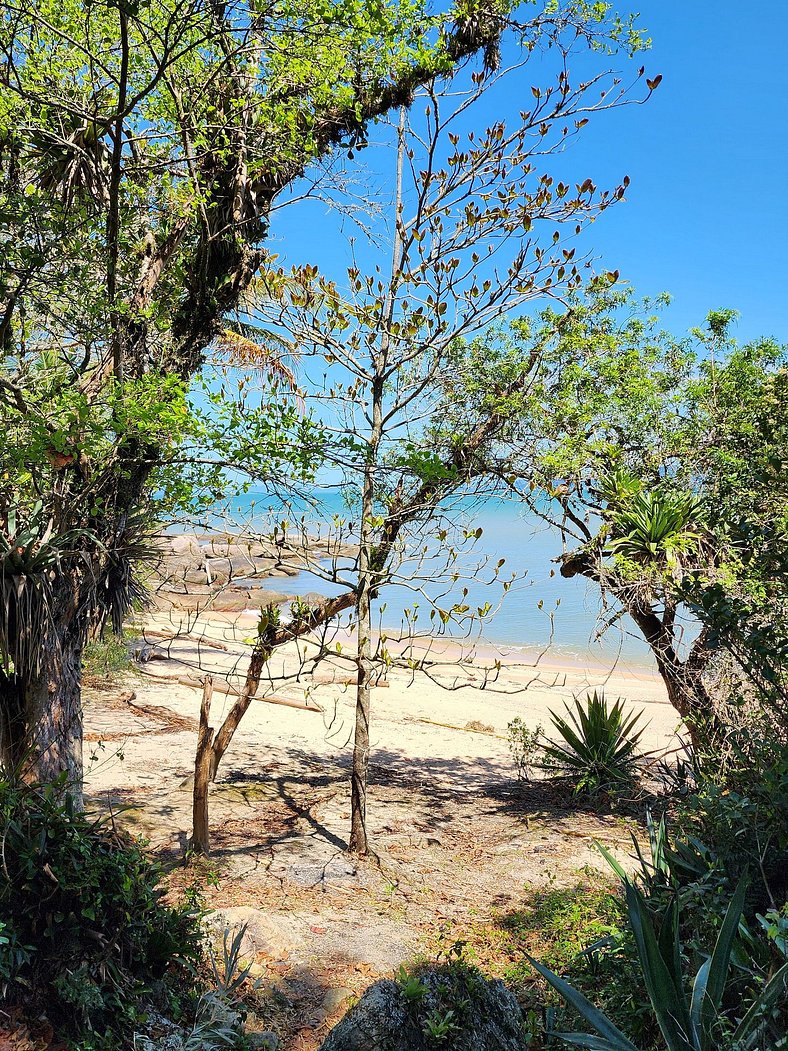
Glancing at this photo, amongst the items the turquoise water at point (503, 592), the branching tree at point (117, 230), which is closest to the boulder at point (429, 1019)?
the turquoise water at point (503, 592)

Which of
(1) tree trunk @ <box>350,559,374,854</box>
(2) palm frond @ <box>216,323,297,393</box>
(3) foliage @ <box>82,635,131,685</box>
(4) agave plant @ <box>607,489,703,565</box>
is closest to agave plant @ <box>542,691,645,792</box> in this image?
(4) agave plant @ <box>607,489,703,565</box>

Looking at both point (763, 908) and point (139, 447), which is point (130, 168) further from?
point (763, 908)

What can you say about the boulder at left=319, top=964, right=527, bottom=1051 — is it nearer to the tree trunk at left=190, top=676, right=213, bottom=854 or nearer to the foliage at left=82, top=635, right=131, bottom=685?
the tree trunk at left=190, top=676, right=213, bottom=854

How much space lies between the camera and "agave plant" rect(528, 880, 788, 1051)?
240cm

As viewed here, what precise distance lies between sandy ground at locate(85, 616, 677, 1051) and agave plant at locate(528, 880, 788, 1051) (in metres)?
1.78

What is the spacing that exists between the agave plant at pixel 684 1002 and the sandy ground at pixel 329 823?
5.84 ft

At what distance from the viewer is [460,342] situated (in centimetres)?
763

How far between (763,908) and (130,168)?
6.34 metres

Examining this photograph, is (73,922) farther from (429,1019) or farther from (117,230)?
(117,230)

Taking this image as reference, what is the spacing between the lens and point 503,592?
8.95m

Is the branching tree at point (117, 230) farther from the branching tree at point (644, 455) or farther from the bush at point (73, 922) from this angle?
the branching tree at point (644, 455)

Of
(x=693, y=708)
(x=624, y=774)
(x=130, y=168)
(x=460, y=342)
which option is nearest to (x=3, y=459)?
(x=130, y=168)

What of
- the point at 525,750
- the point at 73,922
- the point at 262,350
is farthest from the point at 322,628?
the point at 73,922

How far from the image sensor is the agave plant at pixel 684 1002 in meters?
2.40
